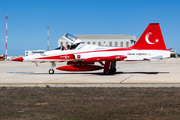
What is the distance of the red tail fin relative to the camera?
21.0 meters

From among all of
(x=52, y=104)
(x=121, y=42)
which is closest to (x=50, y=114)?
(x=52, y=104)

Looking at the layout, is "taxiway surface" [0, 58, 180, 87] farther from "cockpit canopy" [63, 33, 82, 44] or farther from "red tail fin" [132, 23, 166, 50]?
"cockpit canopy" [63, 33, 82, 44]

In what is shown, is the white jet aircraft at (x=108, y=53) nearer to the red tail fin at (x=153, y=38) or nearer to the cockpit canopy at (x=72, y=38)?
the red tail fin at (x=153, y=38)

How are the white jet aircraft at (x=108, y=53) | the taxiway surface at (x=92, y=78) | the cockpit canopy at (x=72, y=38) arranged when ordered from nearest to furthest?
the taxiway surface at (x=92, y=78) → the white jet aircraft at (x=108, y=53) → the cockpit canopy at (x=72, y=38)

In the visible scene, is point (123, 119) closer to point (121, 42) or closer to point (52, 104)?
point (52, 104)

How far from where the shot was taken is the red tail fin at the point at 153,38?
2102 centimetres

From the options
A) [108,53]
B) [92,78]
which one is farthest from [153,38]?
[92,78]

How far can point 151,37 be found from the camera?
2109 centimetres

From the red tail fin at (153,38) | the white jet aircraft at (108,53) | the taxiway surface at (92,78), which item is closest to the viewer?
the taxiway surface at (92,78)

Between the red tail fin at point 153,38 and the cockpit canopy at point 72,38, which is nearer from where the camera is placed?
the red tail fin at point 153,38

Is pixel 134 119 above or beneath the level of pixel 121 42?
beneath

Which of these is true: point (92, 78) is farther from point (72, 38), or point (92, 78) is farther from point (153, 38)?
point (153, 38)

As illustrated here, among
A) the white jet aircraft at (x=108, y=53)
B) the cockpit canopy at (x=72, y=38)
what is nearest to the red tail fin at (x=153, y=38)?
the white jet aircraft at (x=108, y=53)

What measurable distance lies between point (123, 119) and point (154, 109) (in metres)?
1.54
